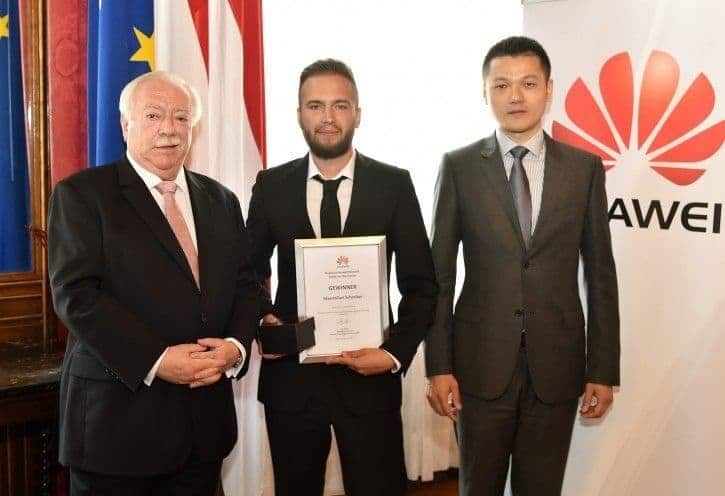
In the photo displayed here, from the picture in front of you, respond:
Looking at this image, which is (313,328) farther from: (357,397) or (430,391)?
(430,391)

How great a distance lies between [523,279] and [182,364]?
942 millimetres

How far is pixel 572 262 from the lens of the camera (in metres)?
1.98

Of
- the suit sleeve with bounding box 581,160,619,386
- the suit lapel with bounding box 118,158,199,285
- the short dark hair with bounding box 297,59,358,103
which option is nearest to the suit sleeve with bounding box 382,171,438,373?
the short dark hair with bounding box 297,59,358,103

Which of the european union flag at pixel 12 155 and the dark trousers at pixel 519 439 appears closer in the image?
the dark trousers at pixel 519 439

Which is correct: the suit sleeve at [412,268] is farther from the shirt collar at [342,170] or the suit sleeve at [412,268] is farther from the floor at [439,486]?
the floor at [439,486]

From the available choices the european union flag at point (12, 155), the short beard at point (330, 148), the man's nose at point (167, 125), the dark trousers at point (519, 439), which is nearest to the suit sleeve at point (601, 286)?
the dark trousers at point (519, 439)

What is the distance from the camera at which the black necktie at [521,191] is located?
197cm

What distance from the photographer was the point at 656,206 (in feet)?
8.02

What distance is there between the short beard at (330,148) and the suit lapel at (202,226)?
33cm

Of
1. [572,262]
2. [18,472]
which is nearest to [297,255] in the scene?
[572,262]

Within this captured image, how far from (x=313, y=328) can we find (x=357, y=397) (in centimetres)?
23

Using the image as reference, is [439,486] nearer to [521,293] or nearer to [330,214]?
[521,293]

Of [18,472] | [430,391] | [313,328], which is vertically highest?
[313,328]

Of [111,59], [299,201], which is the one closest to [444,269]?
[299,201]
